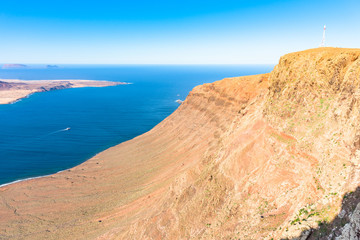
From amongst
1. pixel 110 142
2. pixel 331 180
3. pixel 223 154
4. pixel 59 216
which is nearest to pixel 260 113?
pixel 223 154

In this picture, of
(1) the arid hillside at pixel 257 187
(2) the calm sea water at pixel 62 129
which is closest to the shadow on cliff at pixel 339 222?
(1) the arid hillside at pixel 257 187

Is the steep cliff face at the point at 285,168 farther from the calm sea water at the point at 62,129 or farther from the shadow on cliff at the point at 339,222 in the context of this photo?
the calm sea water at the point at 62,129

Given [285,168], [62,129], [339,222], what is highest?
[285,168]

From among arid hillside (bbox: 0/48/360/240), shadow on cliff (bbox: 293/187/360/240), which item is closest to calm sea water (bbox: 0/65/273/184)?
arid hillside (bbox: 0/48/360/240)

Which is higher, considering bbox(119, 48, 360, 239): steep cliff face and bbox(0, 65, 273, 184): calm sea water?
bbox(119, 48, 360, 239): steep cliff face

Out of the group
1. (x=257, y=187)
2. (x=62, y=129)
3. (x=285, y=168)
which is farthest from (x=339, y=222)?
(x=62, y=129)

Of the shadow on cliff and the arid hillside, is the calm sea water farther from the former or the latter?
the shadow on cliff

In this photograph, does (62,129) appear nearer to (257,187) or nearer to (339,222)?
(257,187)
